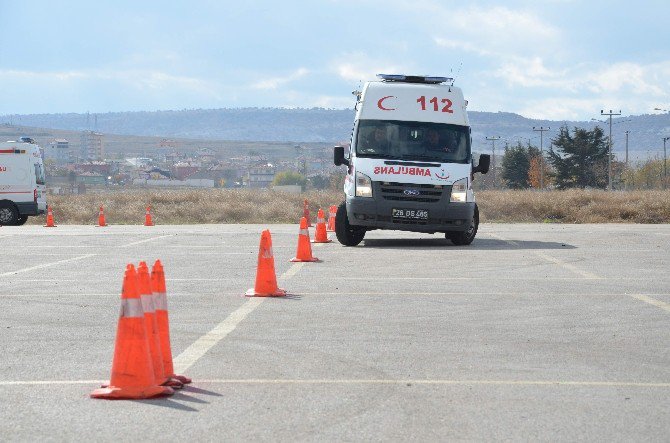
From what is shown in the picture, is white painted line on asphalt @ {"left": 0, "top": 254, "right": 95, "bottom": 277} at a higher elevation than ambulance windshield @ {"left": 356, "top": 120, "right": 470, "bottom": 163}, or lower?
lower

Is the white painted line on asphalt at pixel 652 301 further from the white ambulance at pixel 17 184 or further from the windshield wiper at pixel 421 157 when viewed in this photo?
the white ambulance at pixel 17 184

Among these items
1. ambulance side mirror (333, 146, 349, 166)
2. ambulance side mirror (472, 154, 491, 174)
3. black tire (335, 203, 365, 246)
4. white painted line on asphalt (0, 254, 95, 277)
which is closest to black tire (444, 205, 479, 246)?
ambulance side mirror (472, 154, 491, 174)

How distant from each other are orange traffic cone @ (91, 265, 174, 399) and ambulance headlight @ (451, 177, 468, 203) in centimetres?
1565

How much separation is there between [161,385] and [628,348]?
4163 millimetres

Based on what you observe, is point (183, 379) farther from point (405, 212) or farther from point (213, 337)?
point (405, 212)

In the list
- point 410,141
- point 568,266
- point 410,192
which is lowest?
point 568,266

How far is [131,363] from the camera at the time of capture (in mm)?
7586

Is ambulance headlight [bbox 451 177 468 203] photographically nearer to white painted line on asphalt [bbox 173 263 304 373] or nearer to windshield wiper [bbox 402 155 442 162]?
windshield wiper [bbox 402 155 442 162]

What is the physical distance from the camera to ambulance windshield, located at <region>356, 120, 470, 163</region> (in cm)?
2319

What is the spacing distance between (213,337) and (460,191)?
13.0 metres

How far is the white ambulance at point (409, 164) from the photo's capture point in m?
22.7

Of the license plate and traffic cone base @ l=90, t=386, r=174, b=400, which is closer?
traffic cone base @ l=90, t=386, r=174, b=400

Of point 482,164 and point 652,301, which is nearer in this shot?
point 652,301

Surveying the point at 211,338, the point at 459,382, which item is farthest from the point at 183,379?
the point at 211,338
